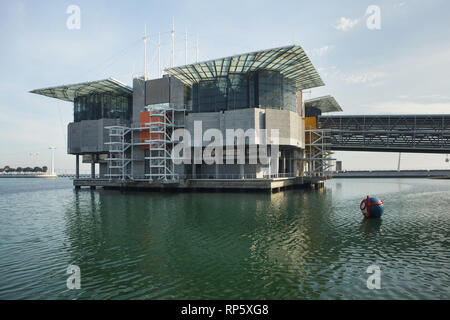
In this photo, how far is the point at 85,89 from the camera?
5844cm

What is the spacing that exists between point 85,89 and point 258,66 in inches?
1511

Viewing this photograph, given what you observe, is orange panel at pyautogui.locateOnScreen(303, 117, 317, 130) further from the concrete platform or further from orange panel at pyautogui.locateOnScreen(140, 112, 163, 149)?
orange panel at pyautogui.locateOnScreen(140, 112, 163, 149)

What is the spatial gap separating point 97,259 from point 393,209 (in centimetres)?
Result: 2672

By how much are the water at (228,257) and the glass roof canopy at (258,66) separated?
97.8 feet

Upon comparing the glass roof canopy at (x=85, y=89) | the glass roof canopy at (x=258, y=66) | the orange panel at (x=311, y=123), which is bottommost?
the orange panel at (x=311, y=123)

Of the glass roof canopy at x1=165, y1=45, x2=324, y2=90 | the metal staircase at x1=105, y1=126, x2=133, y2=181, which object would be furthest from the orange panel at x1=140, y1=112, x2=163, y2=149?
the glass roof canopy at x1=165, y1=45, x2=324, y2=90

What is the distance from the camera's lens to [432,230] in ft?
57.5

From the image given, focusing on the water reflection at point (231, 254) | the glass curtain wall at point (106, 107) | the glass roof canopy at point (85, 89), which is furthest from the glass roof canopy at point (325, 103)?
the water reflection at point (231, 254)

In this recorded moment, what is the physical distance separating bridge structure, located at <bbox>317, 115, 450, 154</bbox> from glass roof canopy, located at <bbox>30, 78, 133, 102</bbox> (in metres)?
43.8

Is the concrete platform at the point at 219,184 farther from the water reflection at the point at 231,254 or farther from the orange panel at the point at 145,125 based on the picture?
the water reflection at the point at 231,254

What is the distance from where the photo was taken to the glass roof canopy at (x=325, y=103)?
70.6 meters
